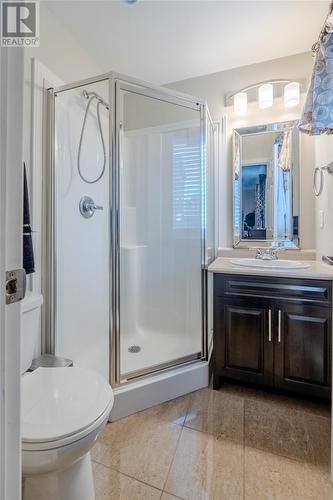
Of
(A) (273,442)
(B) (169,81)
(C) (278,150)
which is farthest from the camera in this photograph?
(B) (169,81)

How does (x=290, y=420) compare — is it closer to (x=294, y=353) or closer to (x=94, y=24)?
(x=294, y=353)

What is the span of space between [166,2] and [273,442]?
2.61 meters

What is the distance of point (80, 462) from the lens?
1.04 meters

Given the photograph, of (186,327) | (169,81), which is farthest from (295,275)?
(169,81)

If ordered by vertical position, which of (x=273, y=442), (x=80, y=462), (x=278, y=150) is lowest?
(x=273, y=442)

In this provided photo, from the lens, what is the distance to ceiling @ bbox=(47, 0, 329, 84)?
1729 mm

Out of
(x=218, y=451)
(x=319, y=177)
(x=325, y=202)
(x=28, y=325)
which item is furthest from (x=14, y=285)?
(x=319, y=177)

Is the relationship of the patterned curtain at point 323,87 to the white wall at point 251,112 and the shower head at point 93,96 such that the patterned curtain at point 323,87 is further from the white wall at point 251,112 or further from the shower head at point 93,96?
the shower head at point 93,96

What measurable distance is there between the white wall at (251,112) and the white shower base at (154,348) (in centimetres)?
89

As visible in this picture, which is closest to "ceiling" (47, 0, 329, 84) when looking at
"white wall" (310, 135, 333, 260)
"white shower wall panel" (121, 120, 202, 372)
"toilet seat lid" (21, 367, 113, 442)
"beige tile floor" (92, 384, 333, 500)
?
"white shower wall panel" (121, 120, 202, 372)

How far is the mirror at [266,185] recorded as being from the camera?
2.23m

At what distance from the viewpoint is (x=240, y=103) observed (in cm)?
231

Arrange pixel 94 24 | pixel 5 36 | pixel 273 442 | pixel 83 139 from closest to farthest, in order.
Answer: pixel 5 36 → pixel 273 442 → pixel 94 24 → pixel 83 139

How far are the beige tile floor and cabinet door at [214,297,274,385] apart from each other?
0.17 meters
